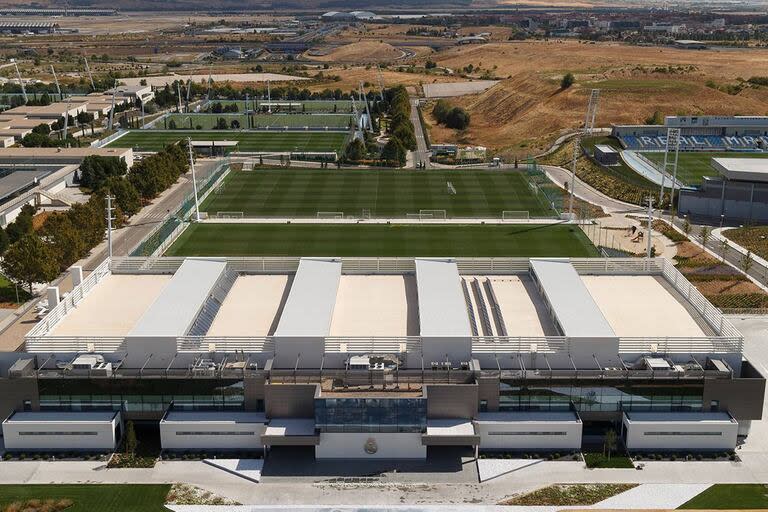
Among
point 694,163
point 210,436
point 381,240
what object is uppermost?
point 694,163

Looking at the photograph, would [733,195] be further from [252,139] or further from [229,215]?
[252,139]

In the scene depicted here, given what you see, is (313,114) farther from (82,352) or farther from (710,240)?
(82,352)

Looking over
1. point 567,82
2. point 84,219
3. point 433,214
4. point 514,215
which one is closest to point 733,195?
point 514,215

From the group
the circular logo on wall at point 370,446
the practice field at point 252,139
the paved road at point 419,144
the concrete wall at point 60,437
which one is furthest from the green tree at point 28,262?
the practice field at point 252,139

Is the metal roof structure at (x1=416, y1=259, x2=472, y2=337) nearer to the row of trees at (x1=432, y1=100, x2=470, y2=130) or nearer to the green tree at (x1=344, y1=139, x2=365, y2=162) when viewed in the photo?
the green tree at (x1=344, y1=139, x2=365, y2=162)

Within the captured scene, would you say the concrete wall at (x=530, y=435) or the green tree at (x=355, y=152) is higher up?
the green tree at (x=355, y=152)

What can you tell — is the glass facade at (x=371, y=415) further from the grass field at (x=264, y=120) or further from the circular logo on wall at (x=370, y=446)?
the grass field at (x=264, y=120)

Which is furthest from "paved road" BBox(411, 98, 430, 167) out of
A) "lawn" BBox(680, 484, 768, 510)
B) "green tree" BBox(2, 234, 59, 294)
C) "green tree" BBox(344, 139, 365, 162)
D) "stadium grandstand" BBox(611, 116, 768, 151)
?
"lawn" BBox(680, 484, 768, 510)
